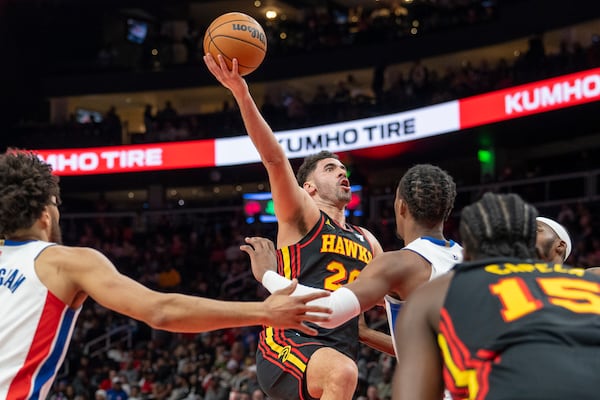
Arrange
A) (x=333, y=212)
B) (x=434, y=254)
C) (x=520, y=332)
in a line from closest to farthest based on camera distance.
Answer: (x=520, y=332)
(x=434, y=254)
(x=333, y=212)

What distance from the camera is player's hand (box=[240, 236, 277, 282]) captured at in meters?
4.62

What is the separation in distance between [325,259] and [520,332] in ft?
9.51

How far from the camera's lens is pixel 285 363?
507cm

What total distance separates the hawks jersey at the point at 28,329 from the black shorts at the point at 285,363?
1880 millimetres

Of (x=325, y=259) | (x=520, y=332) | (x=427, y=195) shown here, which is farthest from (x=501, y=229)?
(x=325, y=259)

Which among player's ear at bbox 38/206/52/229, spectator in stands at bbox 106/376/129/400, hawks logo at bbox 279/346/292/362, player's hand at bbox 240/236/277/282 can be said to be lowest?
spectator in stands at bbox 106/376/129/400

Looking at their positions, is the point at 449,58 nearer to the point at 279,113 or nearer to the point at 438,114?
the point at 279,113

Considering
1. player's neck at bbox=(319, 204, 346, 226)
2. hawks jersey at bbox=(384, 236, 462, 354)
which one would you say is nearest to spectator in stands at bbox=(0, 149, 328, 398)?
hawks jersey at bbox=(384, 236, 462, 354)

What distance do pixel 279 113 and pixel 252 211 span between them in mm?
2593

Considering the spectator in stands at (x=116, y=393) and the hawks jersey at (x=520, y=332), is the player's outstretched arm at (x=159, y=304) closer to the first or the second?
the hawks jersey at (x=520, y=332)

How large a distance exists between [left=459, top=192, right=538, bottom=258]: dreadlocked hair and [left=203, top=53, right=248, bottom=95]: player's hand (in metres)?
2.50

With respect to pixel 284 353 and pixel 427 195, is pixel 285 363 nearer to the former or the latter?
pixel 284 353

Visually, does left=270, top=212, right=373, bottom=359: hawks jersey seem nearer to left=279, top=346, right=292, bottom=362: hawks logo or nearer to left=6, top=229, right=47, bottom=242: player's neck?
left=279, top=346, right=292, bottom=362: hawks logo

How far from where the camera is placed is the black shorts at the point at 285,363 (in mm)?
4996
